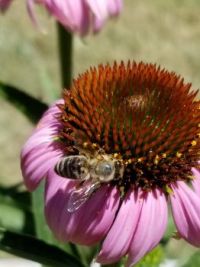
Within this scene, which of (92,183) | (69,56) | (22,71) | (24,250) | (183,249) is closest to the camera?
(92,183)

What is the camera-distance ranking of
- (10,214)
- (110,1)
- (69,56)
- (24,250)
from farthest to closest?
(69,56) < (10,214) < (110,1) < (24,250)

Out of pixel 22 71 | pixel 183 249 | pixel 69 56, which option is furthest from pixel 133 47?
pixel 69 56

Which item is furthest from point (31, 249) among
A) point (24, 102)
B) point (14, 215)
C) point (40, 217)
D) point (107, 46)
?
point (107, 46)

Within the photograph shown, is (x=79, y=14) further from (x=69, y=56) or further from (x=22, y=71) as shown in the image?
(x=22, y=71)

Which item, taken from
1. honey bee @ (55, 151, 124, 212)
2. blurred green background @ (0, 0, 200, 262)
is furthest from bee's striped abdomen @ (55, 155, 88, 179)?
blurred green background @ (0, 0, 200, 262)

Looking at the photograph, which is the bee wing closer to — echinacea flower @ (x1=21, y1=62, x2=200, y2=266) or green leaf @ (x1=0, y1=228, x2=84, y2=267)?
echinacea flower @ (x1=21, y1=62, x2=200, y2=266)

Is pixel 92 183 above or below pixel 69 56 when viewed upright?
below
